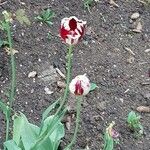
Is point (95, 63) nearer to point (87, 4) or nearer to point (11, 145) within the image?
point (87, 4)

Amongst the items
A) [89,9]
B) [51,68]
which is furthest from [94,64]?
[89,9]

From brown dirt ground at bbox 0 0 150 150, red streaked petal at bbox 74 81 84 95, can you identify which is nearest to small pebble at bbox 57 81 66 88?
brown dirt ground at bbox 0 0 150 150

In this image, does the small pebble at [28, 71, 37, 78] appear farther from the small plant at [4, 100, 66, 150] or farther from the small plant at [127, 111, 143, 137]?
the small plant at [4, 100, 66, 150]

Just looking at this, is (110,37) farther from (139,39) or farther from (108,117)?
(108,117)

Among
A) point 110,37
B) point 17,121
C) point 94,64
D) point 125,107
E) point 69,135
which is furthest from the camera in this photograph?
point 110,37

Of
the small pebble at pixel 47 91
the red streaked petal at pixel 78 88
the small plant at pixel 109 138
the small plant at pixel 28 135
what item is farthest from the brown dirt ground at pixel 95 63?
the red streaked petal at pixel 78 88

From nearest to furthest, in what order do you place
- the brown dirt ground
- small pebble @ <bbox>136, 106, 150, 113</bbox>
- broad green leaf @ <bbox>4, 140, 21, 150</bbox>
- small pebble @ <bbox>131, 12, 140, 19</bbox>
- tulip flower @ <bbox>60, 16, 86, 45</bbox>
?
tulip flower @ <bbox>60, 16, 86, 45</bbox>
broad green leaf @ <bbox>4, 140, 21, 150</bbox>
the brown dirt ground
small pebble @ <bbox>136, 106, 150, 113</bbox>
small pebble @ <bbox>131, 12, 140, 19</bbox>

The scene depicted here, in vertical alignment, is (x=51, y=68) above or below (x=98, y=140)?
above
